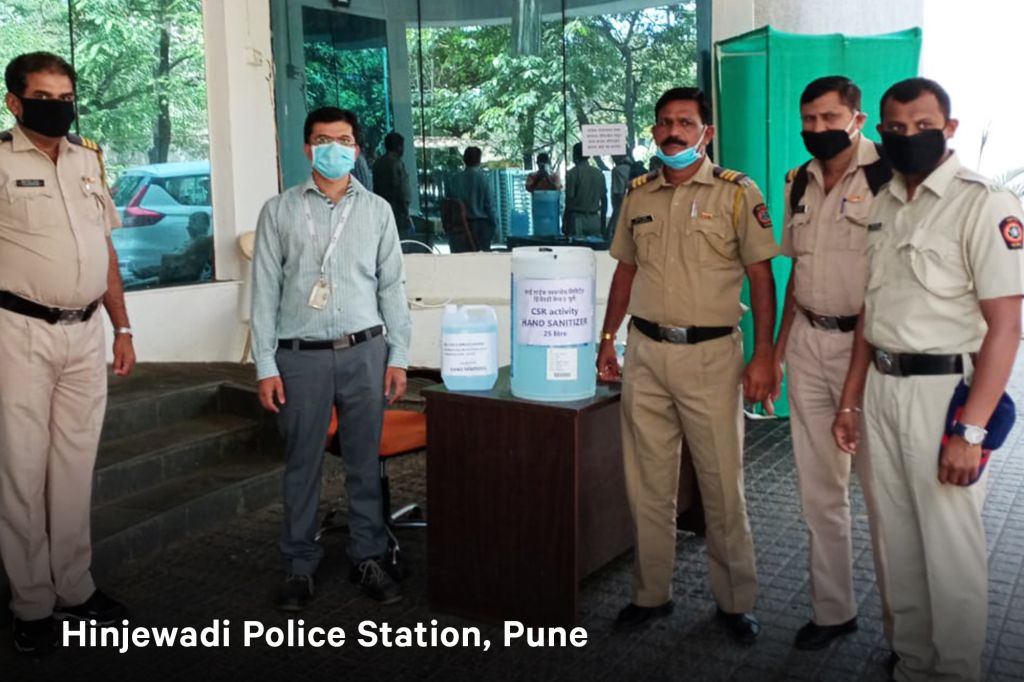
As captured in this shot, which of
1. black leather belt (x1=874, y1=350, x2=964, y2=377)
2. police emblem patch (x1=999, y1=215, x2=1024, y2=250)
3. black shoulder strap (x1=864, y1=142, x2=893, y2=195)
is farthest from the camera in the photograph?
black shoulder strap (x1=864, y1=142, x2=893, y2=195)

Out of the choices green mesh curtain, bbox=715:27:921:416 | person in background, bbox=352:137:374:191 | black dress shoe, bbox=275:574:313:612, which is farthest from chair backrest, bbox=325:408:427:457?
person in background, bbox=352:137:374:191

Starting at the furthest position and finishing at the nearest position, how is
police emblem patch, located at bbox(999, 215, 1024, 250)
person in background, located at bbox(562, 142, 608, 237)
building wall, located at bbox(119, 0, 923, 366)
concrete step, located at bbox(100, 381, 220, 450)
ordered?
1. person in background, located at bbox(562, 142, 608, 237)
2. building wall, located at bbox(119, 0, 923, 366)
3. concrete step, located at bbox(100, 381, 220, 450)
4. police emblem patch, located at bbox(999, 215, 1024, 250)

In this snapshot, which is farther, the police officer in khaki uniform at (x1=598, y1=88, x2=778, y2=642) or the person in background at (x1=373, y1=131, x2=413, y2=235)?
the person in background at (x1=373, y1=131, x2=413, y2=235)

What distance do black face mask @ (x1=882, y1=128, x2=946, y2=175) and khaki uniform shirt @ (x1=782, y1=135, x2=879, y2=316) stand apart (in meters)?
0.34

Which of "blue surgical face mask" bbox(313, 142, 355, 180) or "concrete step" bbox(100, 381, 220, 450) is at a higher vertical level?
"blue surgical face mask" bbox(313, 142, 355, 180)

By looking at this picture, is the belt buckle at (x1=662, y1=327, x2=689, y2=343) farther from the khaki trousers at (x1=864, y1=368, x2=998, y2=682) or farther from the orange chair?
the orange chair

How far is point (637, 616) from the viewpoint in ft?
10.6

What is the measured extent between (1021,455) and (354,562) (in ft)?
12.6

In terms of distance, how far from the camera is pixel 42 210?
3.11 meters

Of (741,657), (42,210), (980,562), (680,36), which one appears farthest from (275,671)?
(680,36)

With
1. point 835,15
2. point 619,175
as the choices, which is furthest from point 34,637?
point 835,15

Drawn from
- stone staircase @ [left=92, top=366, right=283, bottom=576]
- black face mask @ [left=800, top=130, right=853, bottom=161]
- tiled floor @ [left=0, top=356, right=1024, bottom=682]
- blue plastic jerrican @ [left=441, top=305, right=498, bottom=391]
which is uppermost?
black face mask @ [left=800, top=130, right=853, bottom=161]

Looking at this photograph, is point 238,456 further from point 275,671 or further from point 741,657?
point 741,657

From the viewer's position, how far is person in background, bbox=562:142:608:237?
749cm
